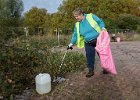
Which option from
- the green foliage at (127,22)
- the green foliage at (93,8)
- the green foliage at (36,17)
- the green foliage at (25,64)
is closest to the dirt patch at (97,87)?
the green foliage at (25,64)

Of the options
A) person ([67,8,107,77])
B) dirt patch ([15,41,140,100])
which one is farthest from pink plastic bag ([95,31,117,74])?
dirt patch ([15,41,140,100])

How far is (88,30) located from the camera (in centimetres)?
909

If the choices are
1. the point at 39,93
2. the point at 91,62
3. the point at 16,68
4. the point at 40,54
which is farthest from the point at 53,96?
the point at 40,54

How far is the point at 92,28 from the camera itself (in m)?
9.03

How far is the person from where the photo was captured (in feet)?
29.5

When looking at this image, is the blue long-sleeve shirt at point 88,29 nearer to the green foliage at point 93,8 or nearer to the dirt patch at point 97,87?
the dirt patch at point 97,87

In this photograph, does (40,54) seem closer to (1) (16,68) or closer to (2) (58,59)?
(2) (58,59)

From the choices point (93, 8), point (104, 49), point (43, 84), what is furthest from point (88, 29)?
point (93, 8)

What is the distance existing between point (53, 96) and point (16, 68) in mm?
1224

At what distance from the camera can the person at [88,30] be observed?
8992 millimetres

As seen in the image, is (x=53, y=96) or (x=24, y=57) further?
(x=24, y=57)

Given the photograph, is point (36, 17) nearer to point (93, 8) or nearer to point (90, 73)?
point (93, 8)

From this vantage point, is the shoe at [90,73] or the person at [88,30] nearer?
the person at [88,30]

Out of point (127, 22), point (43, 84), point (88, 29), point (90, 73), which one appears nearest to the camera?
point (43, 84)
